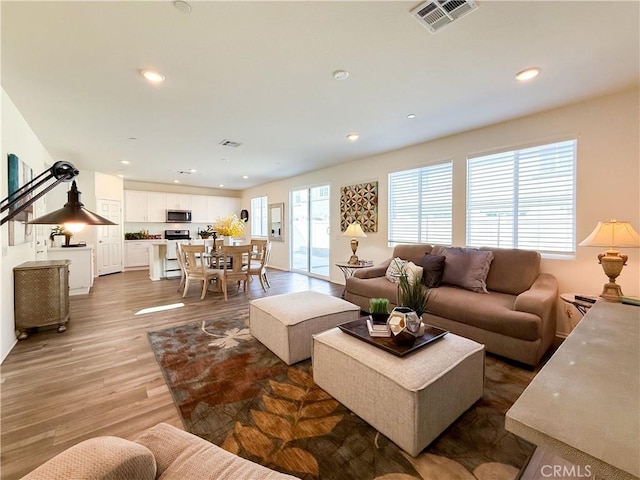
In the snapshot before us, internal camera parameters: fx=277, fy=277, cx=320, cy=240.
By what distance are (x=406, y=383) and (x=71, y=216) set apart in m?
1.99

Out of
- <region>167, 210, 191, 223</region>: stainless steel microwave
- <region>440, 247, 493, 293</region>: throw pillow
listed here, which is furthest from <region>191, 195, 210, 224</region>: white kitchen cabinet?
<region>440, 247, 493, 293</region>: throw pillow

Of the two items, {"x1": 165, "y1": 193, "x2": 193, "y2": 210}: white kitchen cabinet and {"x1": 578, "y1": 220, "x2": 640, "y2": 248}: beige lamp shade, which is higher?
{"x1": 165, "y1": 193, "x2": 193, "y2": 210}: white kitchen cabinet

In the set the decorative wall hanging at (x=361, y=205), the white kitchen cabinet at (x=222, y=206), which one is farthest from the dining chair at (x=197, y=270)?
the white kitchen cabinet at (x=222, y=206)

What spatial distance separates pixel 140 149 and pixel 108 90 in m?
2.36

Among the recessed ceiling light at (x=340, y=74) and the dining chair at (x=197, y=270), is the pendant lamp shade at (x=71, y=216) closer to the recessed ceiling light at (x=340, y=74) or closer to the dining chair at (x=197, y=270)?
the recessed ceiling light at (x=340, y=74)

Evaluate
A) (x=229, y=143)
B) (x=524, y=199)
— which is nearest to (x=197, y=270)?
(x=229, y=143)

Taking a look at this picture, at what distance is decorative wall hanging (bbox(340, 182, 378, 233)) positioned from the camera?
5.29m

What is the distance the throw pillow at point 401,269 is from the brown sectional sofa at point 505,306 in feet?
0.39

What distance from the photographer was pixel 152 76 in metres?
2.50

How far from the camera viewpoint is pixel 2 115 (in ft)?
8.72

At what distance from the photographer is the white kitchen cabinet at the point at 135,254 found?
7.78 metres

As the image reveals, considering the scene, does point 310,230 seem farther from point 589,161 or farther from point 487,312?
point 589,161

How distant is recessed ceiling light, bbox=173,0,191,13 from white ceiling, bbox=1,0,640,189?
0.04m

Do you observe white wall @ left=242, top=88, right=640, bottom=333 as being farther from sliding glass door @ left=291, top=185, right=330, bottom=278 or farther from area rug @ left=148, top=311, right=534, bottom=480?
sliding glass door @ left=291, top=185, right=330, bottom=278
